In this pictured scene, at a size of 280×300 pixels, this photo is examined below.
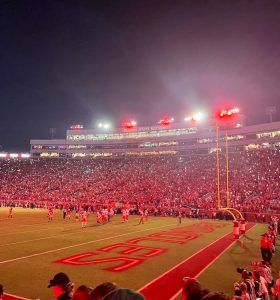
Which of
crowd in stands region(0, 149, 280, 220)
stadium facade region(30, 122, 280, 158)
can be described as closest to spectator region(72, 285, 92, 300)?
crowd in stands region(0, 149, 280, 220)

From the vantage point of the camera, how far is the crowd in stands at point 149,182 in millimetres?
42844

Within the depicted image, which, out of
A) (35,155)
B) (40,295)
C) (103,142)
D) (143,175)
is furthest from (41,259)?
(35,155)

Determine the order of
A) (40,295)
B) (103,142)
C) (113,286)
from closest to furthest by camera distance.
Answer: (113,286), (40,295), (103,142)

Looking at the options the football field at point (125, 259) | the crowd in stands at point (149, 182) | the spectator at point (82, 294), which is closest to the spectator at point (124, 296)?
the spectator at point (82, 294)

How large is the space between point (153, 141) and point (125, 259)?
6238cm

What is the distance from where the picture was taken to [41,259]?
1477 centimetres

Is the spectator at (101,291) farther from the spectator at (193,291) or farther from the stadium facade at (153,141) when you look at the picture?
the stadium facade at (153,141)

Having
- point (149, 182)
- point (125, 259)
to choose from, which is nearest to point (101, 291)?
point (125, 259)

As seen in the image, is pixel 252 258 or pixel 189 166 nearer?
pixel 252 258

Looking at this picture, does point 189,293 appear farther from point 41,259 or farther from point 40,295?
point 41,259

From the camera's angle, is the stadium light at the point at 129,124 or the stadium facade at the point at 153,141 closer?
the stadium facade at the point at 153,141

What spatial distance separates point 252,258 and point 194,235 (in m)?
8.03

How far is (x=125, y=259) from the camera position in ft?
49.4

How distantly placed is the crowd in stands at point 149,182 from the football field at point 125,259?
61.6 ft
